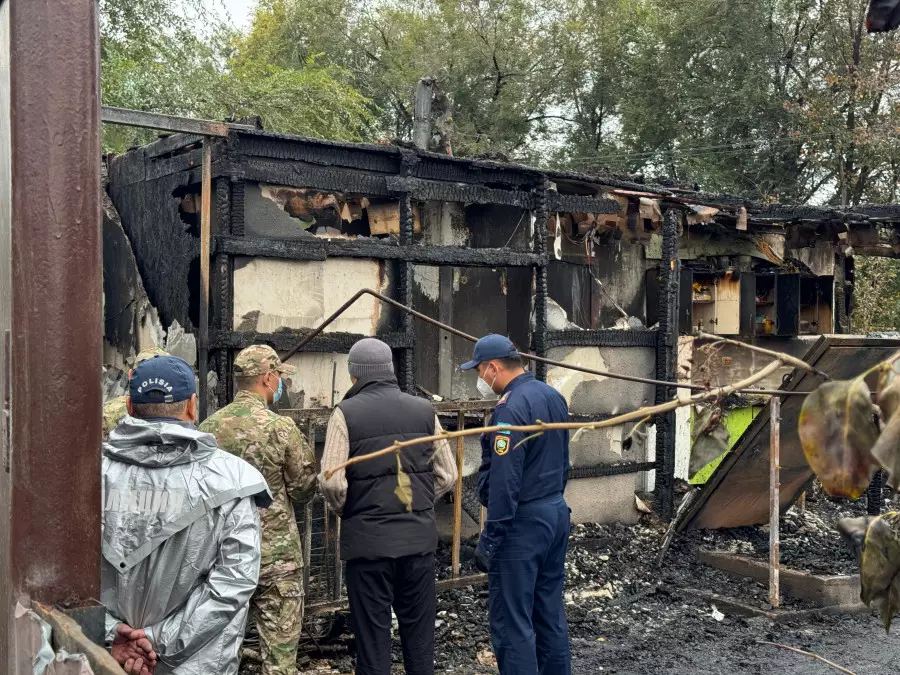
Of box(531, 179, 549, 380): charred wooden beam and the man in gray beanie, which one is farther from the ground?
box(531, 179, 549, 380): charred wooden beam

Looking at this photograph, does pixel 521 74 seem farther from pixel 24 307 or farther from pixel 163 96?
pixel 24 307

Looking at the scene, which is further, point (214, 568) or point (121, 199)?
point (121, 199)

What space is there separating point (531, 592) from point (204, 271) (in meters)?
3.20

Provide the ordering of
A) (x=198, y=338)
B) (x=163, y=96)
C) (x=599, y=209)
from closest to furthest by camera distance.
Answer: (x=198, y=338)
(x=599, y=209)
(x=163, y=96)

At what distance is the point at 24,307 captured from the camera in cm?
259

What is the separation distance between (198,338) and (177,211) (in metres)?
1.00

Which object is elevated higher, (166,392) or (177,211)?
(177,211)

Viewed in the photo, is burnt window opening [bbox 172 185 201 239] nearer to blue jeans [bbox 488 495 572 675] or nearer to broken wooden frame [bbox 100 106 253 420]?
broken wooden frame [bbox 100 106 253 420]

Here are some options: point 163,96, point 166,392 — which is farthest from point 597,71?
point 166,392

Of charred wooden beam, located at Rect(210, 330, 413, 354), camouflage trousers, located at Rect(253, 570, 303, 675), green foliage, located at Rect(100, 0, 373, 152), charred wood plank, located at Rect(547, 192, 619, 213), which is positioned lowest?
camouflage trousers, located at Rect(253, 570, 303, 675)

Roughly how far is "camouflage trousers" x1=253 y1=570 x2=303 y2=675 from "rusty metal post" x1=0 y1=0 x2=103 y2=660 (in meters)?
2.26

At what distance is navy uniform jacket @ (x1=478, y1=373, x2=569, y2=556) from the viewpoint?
205 inches

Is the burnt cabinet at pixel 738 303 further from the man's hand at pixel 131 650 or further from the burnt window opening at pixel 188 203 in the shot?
the man's hand at pixel 131 650

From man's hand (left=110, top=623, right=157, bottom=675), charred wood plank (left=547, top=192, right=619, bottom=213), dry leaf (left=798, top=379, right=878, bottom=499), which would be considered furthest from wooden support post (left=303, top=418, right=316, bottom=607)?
dry leaf (left=798, top=379, right=878, bottom=499)
